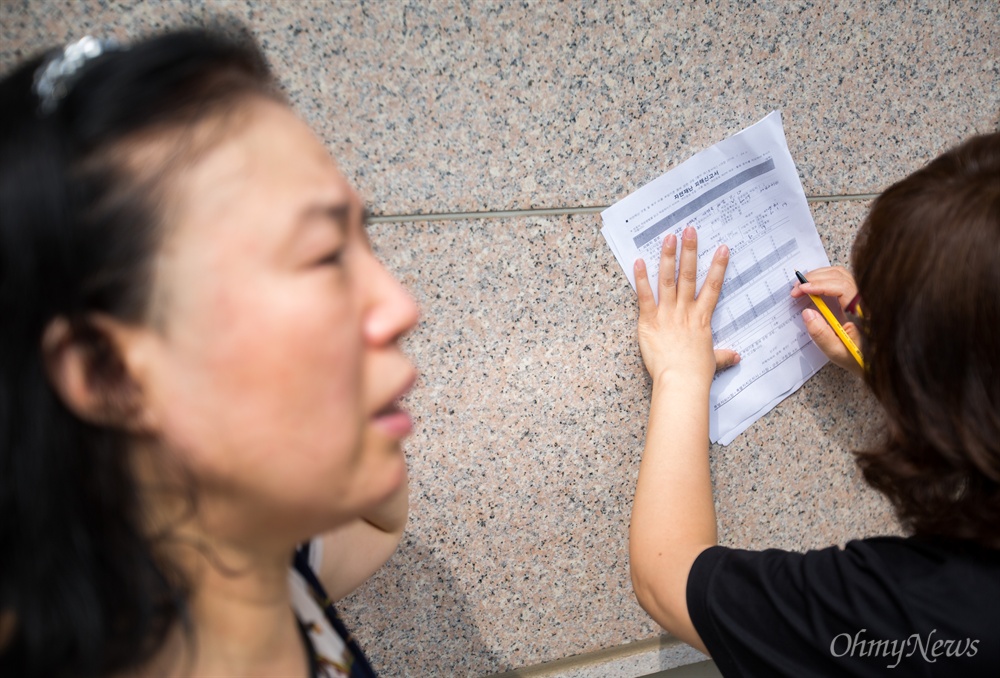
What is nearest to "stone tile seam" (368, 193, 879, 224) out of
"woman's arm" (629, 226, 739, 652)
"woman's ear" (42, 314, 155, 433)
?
"woman's arm" (629, 226, 739, 652)

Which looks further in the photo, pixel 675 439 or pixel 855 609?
pixel 675 439

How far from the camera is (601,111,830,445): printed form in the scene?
1058mm

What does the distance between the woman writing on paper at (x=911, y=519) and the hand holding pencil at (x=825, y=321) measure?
203 millimetres

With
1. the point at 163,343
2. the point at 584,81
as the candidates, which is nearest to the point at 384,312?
the point at 163,343

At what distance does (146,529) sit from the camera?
0.57 m

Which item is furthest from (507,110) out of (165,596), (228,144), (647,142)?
(165,596)

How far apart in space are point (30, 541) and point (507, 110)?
2.49ft

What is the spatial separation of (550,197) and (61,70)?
0.64m

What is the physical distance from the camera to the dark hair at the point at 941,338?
733 mm

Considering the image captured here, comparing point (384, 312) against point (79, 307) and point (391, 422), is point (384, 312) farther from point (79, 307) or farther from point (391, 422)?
point (79, 307)

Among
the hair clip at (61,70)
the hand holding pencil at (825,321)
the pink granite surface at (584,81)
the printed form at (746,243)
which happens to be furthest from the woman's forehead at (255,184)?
the hand holding pencil at (825,321)

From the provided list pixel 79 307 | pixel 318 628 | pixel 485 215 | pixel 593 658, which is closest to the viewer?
pixel 79 307

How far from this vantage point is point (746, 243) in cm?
110

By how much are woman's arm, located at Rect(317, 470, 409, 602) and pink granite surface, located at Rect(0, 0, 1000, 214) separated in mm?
419
